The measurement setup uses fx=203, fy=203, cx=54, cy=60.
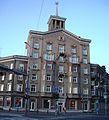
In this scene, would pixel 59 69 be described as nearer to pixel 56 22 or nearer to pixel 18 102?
pixel 18 102

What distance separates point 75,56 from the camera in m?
63.5

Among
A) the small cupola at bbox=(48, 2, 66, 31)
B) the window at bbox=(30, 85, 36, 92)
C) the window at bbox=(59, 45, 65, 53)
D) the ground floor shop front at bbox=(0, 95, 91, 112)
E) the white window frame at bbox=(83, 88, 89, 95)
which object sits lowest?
the ground floor shop front at bbox=(0, 95, 91, 112)

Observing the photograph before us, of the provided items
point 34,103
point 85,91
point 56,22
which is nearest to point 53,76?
point 34,103

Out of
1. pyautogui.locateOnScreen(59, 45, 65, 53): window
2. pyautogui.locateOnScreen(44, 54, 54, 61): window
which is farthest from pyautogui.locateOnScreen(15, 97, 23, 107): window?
pyautogui.locateOnScreen(59, 45, 65, 53): window

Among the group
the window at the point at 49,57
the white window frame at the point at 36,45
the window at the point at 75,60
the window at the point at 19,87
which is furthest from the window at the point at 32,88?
the window at the point at 75,60

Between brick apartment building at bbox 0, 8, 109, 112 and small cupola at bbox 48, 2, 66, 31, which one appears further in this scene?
small cupola at bbox 48, 2, 66, 31

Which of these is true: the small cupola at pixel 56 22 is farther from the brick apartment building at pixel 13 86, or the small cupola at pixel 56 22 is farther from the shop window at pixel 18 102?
the shop window at pixel 18 102

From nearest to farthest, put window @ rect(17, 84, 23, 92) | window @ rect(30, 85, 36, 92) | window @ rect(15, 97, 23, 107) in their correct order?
1. window @ rect(15, 97, 23, 107)
2. window @ rect(30, 85, 36, 92)
3. window @ rect(17, 84, 23, 92)

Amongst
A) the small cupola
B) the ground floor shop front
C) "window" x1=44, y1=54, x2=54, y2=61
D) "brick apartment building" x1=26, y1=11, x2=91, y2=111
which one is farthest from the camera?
the small cupola

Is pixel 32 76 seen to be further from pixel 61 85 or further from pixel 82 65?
pixel 82 65

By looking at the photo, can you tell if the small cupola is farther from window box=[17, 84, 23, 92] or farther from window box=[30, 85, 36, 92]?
window box=[17, 84, 23, 92]

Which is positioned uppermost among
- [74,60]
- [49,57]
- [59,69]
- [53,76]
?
[49,57]

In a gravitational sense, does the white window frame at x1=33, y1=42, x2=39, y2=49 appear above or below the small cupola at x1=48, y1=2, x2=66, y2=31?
below

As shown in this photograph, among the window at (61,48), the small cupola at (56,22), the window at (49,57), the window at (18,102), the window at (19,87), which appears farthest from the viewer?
the small cupola at (56,22)
